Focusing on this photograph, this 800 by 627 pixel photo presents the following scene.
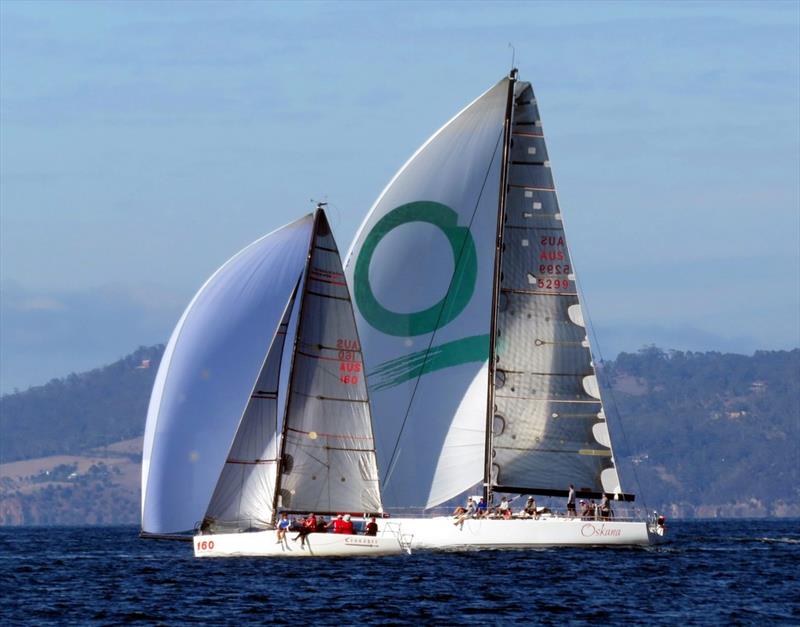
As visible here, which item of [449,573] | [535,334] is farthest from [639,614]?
[535,334]

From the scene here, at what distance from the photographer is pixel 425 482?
52812 millimetres

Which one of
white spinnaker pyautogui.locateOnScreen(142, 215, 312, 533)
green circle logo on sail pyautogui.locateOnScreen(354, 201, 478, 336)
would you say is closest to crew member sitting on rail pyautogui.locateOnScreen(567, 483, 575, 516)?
green circle logo on sail pyautogui.locateOnScreen(354, 201, 478, 336)

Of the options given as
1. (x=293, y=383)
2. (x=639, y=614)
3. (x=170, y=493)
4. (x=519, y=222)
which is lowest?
(x=639, y=614)

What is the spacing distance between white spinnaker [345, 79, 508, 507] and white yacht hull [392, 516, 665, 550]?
2.23 m

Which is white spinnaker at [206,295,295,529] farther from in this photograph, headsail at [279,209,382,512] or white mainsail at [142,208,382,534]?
headsail at [279,209,382,512]

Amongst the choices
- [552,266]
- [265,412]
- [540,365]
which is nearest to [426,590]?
[265,412]

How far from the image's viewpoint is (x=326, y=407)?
1954 inches

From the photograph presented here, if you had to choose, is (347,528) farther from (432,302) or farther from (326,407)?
(432,302)

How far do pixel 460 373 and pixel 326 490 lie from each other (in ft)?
19.6

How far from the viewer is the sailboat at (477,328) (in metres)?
52.8

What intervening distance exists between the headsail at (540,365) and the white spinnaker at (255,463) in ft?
24.3

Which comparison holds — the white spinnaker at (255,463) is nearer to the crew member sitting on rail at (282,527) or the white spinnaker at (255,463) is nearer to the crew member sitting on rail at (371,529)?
the crew member sitting on rail at (282,527)

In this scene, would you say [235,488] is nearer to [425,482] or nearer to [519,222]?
[425,482]

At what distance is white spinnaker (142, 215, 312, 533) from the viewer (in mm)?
47156
